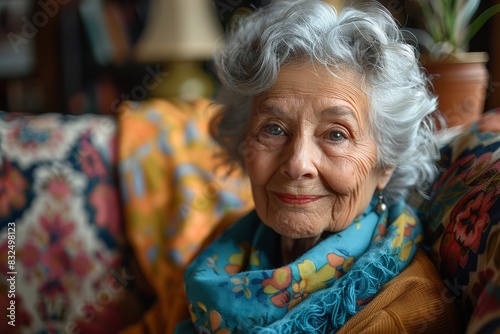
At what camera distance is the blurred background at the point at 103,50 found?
2.69 metres

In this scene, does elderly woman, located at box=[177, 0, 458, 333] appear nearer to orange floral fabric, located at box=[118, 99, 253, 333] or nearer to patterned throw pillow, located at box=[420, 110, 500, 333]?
patterned throw pillow, located at box=[420, 110, 500, 333]

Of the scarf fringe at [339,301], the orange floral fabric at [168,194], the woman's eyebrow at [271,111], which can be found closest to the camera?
the scarf fringe at [339,301]

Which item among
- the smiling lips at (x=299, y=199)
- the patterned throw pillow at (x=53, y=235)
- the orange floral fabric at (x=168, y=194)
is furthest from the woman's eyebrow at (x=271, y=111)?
the patterned throw pillow at (x=53, y=235)

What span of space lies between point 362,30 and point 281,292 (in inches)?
20.3

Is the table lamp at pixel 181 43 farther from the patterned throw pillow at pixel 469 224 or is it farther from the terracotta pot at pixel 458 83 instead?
the patterned throw pillow at pixel 469 224

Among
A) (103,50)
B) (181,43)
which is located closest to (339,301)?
(181,43)

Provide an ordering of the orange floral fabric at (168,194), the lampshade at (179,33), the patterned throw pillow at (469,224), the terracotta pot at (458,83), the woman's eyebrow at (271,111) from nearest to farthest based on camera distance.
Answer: the patterned throw pillow at (469,224) < the woman's eyebrow at (271,111) < the terracotta pot at (458,83) < the orange floral fabric at (168,194) < the lampshade at (179,33)

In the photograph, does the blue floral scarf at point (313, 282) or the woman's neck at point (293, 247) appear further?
the woman's neck at point (293, 247)

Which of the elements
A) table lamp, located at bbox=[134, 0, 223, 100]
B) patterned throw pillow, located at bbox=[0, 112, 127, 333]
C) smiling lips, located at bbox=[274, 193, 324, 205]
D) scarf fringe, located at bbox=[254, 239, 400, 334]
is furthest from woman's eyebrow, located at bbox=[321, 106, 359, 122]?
table lamp, located at bbox=[134, 0, 223, 100]

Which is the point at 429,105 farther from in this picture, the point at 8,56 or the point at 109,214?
the point at 8,56

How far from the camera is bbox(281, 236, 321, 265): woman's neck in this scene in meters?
1.16

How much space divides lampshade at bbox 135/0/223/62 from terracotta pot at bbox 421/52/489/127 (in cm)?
148

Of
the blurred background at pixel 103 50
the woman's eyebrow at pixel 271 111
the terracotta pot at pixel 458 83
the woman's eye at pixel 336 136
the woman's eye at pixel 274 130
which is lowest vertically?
the blurred background at pixel 103 50

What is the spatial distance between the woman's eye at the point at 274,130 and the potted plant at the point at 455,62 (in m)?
0.47
